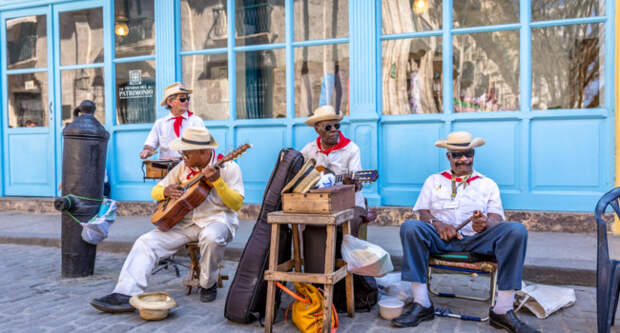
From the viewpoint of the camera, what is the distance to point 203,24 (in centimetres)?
780

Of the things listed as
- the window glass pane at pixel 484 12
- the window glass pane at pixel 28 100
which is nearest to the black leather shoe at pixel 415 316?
the window glass pane at pixel 484 12

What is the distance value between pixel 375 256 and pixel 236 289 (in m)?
1.04

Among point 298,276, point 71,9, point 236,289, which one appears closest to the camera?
point 298,276

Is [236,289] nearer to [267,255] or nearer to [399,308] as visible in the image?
[267,255]

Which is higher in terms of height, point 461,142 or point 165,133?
point 165,133

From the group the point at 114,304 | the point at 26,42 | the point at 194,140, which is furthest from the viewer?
the point at 26,42

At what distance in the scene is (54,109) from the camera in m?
8.73

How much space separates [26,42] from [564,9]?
8505 mm

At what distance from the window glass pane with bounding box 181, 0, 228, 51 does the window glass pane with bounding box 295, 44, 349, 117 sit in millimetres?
1301

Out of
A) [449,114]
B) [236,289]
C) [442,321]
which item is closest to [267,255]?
[236,289]

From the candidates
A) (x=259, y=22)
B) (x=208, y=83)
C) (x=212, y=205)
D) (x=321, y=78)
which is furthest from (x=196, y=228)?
(x=259, y=22)

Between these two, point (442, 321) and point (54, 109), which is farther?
point (54, 109)

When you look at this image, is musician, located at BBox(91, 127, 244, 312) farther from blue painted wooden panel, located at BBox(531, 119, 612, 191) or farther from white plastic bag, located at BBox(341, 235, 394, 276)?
blue painted wooden panel, located at BBox(531, 119, 612, 191)

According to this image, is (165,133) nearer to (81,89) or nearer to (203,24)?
(203,24)
